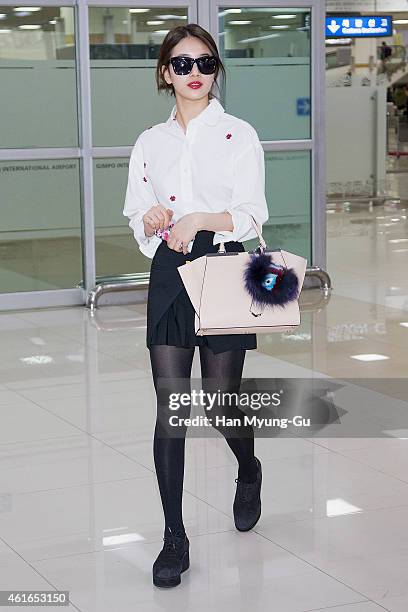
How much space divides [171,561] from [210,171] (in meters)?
1.21

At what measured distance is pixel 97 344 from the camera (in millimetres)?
7297

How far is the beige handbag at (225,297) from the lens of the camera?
338 cm

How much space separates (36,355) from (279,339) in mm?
1580

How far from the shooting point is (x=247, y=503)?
3932 millimetres

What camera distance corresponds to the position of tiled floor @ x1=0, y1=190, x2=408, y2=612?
3.50 meters

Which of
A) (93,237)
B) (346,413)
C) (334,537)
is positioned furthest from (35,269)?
(334,537)

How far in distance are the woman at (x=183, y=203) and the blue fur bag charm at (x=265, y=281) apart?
12cm

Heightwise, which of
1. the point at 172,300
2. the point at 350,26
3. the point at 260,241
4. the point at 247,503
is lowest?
the point at 247,503

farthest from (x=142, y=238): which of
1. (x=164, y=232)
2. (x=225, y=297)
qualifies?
(x=225, y=297)

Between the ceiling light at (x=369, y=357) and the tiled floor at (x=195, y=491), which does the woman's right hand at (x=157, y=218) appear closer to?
the tiled floor at (x=195, y=491)

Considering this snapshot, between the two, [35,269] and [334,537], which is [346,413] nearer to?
[334,537]

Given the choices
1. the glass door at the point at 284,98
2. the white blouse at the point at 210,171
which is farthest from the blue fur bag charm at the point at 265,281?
the glass door at the point at 284,98

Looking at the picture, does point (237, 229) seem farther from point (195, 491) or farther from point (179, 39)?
point (195, 491)

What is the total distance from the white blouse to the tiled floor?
106cm
